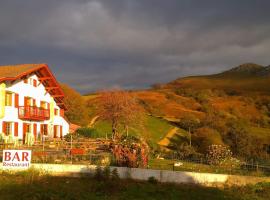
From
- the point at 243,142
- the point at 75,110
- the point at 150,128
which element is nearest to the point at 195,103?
the point at 150,128

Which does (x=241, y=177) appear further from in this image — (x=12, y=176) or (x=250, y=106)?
(x=250, y=106)

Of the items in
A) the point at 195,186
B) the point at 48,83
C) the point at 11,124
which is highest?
the point at 48,83

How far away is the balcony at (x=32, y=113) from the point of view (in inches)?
1689

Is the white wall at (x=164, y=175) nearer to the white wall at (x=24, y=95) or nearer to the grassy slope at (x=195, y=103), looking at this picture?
the white wall at (x=24, y=95)

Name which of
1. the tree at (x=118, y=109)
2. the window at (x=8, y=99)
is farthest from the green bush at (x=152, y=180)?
the tree at (x=118, y=109)

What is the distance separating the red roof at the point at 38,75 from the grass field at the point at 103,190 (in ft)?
73.1

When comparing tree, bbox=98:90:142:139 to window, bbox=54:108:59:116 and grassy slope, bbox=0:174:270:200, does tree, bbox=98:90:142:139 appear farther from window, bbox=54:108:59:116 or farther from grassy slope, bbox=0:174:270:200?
grassy slope, bbox=0:174:270:200

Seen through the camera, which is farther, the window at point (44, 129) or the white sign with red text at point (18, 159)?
the window at point (44, 129)

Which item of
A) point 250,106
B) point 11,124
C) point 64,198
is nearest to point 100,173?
point 64,198

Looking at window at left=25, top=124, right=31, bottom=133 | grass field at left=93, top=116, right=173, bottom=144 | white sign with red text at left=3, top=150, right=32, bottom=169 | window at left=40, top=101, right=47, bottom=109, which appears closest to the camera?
white sign with red text at left=3, top=150, right=32, bottom=169

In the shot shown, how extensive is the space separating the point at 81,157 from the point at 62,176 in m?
4.33

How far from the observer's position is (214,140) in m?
46.8

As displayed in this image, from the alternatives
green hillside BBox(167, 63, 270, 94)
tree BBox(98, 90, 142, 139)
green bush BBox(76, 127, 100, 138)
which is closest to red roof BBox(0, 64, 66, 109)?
green bush BBox(76, 127, 100, 138)

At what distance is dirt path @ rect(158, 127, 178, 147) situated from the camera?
55981 mm
